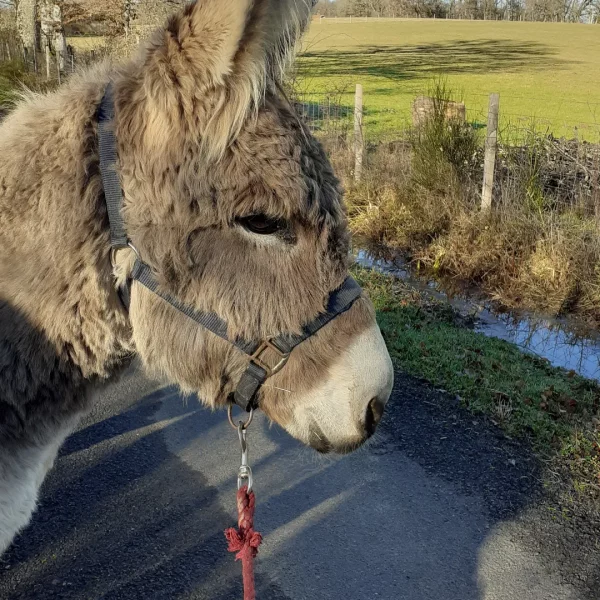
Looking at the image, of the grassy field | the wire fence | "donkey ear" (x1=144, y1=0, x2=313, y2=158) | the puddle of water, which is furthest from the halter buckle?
the grassy field

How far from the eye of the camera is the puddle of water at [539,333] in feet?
21.5

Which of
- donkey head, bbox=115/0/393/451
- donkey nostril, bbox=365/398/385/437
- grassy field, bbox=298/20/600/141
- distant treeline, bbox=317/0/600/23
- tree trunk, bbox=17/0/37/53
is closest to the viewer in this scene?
donkey head, bbox=115/0/393/451

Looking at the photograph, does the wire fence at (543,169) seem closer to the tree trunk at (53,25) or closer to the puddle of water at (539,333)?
the puddle of water at (539,333)

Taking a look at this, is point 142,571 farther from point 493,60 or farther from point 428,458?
point 493,60

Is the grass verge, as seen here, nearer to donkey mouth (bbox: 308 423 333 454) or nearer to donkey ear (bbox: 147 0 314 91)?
donkey mouth (bbox: 308 423 333 454)

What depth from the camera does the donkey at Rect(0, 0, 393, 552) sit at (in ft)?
5.24

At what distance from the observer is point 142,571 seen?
3281 mm

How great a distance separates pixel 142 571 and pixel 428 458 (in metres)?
2.16

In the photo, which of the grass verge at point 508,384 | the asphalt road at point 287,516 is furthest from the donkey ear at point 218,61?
the grass verge at point 508,384

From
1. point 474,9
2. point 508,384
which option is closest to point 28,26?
point 508,384

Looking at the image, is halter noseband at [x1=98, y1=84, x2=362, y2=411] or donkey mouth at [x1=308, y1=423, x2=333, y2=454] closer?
halter noseband at [x1=98, y1=84, x2=362, y2=411]

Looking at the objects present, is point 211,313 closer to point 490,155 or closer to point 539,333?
point 539,333

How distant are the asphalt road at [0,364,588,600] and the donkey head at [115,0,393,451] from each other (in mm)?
1912

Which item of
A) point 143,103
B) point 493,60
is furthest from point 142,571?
point 493,60
